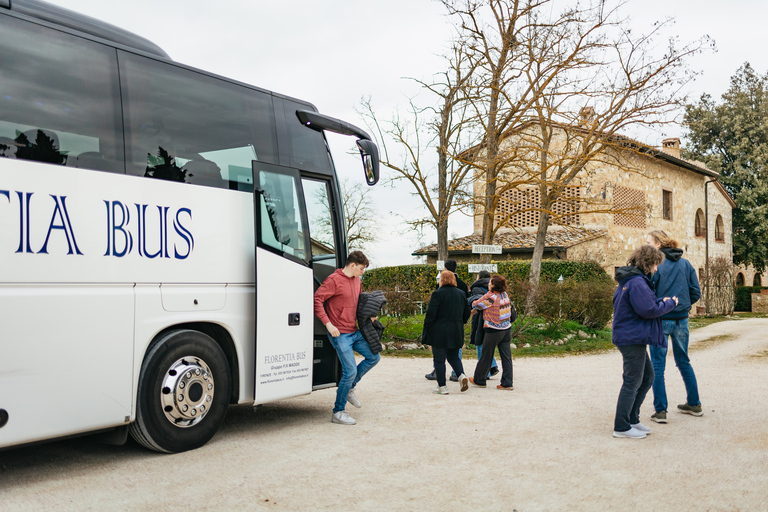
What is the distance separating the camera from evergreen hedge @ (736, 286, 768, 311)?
3934 centimetres

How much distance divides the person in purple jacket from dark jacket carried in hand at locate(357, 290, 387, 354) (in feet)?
8.08

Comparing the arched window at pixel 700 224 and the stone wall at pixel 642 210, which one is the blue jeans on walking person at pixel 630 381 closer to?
the stone wall at pixel 642 210

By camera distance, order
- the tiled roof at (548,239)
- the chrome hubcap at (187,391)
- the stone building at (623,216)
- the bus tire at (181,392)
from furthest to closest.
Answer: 1. the tiled roof at (548,239)
2. the stone building at (623,216)
3. the chrome hubcap at (187,391)
4. the bus tire at (181,392)

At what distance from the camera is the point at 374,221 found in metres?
41.0

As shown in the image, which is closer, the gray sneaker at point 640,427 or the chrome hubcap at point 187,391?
the chrome hubcap at point 187,391

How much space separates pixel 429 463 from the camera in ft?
18.2

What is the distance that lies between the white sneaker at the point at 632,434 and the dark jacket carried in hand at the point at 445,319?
10.0ft

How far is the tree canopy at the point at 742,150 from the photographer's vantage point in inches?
1617

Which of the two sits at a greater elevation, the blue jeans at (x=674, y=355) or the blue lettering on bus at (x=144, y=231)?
the blue lettering on bus at (x=144, y=231)

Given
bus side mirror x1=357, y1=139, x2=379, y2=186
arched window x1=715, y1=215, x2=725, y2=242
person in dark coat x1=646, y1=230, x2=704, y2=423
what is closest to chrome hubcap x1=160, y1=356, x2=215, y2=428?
bus side mirror x1=357, y1=139, x2=379, y2=186

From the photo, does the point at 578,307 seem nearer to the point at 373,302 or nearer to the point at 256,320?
the point at 373,302

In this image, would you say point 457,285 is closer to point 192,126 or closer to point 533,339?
point 192,126

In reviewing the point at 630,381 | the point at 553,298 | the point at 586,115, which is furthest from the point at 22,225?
the point at 586,115

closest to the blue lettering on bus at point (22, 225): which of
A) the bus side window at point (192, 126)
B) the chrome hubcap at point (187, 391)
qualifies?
the bus side window at point (192, 126)
